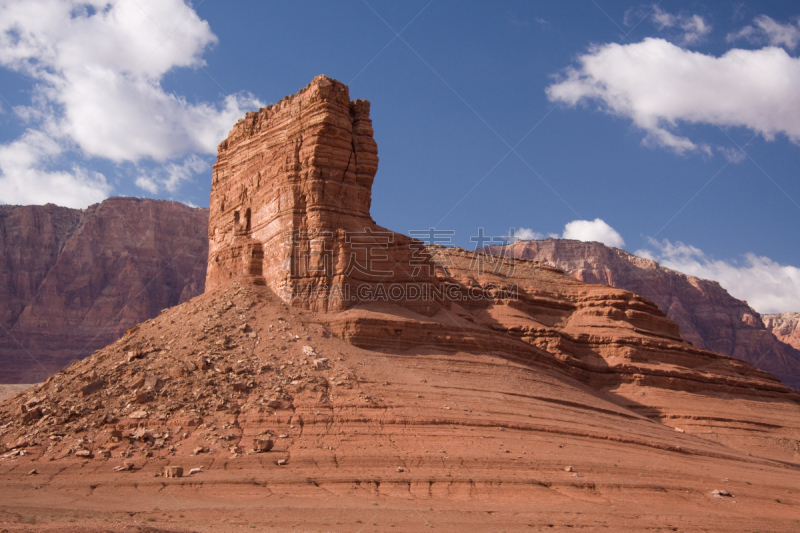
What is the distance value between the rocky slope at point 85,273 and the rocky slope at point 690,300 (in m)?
55.0

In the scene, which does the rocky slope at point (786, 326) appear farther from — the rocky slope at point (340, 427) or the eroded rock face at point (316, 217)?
the eroded rock face at point (316, 217)

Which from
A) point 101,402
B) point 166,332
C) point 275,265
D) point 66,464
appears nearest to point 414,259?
point 275,265

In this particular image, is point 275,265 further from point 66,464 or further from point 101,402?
point 66,464

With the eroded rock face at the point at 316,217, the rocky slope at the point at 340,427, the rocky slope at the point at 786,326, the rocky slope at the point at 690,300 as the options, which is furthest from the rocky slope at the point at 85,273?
the rocky slope at the point at 786,326

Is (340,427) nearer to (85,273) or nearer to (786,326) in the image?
(85,273)

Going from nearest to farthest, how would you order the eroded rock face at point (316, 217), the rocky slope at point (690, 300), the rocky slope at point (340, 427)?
the rocky slope at point (340, 427) → the eroded rock face at point (316, 217) → the rocky slope at point (690, 300)

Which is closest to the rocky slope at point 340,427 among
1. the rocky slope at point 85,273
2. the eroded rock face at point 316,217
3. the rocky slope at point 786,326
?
the eroded rock face at point 316,217

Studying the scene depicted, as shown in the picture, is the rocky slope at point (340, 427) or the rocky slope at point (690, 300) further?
the rocky slope at point (690, 300)

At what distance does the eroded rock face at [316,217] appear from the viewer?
28.5 m

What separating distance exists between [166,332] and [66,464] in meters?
8.38

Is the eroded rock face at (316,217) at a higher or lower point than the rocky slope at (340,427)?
higher

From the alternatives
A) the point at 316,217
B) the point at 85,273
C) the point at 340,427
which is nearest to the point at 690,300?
the point at 316,217

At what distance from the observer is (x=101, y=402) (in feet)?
71.5

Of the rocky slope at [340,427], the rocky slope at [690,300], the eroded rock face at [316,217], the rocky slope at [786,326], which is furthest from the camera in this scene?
the rocky slope at [786,326]
